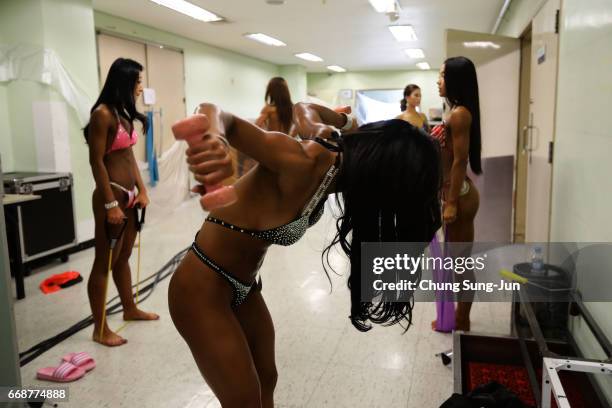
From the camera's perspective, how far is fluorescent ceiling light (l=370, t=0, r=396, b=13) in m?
5.70

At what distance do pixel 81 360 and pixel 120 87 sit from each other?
1426 mm

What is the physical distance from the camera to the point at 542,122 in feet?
11.0

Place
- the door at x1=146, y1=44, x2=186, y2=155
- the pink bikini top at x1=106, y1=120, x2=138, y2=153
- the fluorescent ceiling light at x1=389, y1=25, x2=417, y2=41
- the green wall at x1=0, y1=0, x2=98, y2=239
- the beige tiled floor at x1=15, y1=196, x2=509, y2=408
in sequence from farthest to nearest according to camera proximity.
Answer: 1. the fluorescent ceiling light at x1=389, y1=25, x2=417, y2=41
2. the door at x1=146, y1=44, x2=186, y2=155
3. the green wall at x1=0, y1=0, x2=98, y2=239
4. the pink bikini top at x1=106, y1=120, x2=138, y2=153
5. the beige tiled floor at x1=15, y1=196, x2=509, y2=408

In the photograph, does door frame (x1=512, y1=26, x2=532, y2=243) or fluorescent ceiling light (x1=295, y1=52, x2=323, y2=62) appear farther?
fluorescent ceiling light (x1=295, y1=52, x2=323, y2=62)

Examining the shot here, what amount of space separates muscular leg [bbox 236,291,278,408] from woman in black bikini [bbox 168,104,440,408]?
3.5 inches

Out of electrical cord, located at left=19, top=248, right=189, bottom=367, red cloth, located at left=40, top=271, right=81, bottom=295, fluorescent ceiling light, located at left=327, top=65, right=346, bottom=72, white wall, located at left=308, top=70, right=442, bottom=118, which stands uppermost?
fluorescent ceiling light, located at left=327, top=65, right=346, bottom=72

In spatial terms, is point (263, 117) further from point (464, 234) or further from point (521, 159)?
point (521, 159)

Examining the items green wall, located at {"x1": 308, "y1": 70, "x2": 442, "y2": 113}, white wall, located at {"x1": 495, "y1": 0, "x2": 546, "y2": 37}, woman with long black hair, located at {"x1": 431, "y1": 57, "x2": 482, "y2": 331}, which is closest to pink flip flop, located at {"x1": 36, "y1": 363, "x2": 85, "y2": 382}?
woman with long black hair, located at {"x1": 431, "y1": 57, "x2": 482, "y2": 331}

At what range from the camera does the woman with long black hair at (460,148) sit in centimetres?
238

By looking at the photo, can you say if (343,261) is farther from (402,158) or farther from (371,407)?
(402,158)

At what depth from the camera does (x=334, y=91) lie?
557 inches

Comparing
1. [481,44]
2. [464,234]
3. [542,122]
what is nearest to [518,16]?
[481,44]

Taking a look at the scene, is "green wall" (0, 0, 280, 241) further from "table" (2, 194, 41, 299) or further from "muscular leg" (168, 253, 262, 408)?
"muscular leg" (168, 253, 262, 408)

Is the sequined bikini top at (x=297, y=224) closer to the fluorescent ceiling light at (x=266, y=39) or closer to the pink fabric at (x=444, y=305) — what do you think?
the pink fabric at (x=444, y=305)
